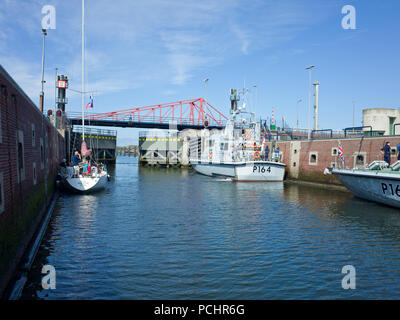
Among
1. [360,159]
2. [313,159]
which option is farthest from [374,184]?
[313,159]

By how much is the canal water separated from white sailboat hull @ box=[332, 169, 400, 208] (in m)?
0.79

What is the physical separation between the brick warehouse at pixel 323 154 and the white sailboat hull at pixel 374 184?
433cm

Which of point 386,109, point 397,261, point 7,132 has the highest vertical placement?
point 386,109

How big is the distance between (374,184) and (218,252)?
41.4 feet

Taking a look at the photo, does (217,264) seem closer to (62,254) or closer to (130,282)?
(130,282)

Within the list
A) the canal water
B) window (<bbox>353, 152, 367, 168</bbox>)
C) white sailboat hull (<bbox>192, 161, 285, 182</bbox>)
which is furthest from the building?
the canal water

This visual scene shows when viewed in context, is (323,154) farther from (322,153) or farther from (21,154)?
(21,154)

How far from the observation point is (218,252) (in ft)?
35.1

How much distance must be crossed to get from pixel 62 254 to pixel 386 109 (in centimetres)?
3583

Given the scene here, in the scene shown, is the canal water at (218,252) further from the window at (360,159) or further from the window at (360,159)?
the window at (360,159)

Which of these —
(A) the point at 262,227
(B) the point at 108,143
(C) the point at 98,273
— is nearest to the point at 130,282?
(C) the point at 98,273

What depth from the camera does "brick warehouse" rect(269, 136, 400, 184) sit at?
25.5 metres

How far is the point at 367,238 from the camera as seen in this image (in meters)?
12.5
